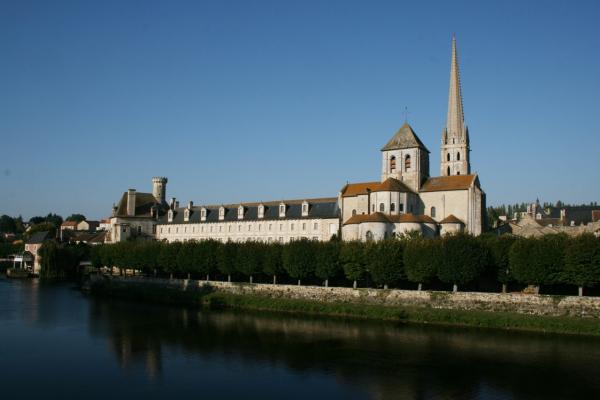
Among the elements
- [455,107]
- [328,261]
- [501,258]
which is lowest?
[328,261]

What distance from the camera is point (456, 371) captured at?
21656 millimetres

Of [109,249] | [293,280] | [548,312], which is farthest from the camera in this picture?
[109,249]

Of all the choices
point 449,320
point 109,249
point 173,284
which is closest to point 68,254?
point 109,249

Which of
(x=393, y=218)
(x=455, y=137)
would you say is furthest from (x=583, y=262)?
(x=455, y=137)

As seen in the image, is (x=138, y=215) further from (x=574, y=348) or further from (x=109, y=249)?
(x=574, y=348)

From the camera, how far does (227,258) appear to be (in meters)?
45.9

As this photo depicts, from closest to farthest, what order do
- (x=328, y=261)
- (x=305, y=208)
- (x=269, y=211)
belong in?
(x=328, y=261) < (x=305, y=208) < (x=269, y=211)

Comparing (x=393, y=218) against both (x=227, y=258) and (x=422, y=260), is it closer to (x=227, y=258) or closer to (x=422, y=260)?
(x=422, y=260)

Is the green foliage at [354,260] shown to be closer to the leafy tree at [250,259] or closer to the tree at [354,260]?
the tree at [354,260]

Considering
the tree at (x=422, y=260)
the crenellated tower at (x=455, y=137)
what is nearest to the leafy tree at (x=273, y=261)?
the tree at (x=422, y=260)

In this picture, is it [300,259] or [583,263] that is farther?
[300,259]

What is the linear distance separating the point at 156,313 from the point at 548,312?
945 inches

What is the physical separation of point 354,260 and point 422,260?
493 cm

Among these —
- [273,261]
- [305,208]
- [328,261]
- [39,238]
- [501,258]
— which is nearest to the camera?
[501,258]
